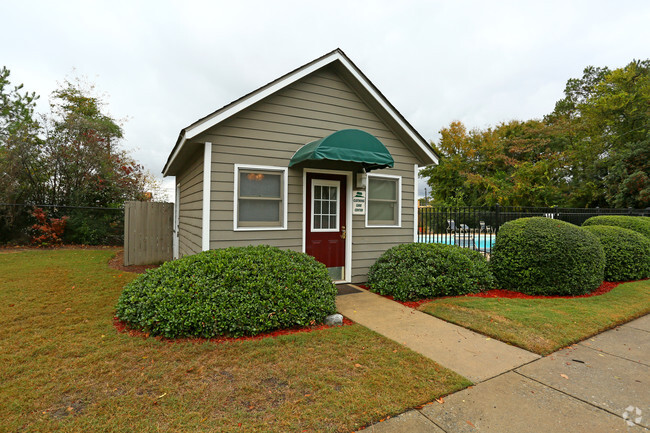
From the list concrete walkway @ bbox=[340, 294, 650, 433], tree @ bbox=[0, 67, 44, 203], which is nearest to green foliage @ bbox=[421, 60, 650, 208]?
concrete walkway @ bbox=[340, 294, 650, 433]

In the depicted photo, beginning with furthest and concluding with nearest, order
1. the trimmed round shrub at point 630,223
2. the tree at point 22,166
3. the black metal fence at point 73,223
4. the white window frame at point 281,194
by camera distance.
A: the black metal fence at point 73,223 < the tree at point 22,166 < the trimmed round shrub at point 630,223 < the white window frame at point 281,194

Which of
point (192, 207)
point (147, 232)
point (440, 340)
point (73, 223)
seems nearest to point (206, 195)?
point (192, 207)

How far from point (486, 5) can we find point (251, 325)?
9.85 m

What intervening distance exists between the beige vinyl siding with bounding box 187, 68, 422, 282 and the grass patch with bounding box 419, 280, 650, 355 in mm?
2046

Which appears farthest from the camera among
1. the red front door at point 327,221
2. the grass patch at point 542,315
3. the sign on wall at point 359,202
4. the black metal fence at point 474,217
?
the black metal fence at point 474,217

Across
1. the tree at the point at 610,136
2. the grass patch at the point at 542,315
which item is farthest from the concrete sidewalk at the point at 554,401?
the tree at the point at 610,136

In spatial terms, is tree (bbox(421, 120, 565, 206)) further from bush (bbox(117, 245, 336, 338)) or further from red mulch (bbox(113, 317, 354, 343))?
red mulch (bbox(113, 317, 354, 343))

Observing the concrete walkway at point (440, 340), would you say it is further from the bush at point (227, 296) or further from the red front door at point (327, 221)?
the red front door at point (327, 221)

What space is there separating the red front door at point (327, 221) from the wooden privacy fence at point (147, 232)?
5723 millimetres

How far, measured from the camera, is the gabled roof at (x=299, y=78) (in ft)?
16.4

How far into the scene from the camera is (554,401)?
2.48 meters

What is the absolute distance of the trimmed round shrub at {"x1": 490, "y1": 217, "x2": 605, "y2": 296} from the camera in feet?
18.8

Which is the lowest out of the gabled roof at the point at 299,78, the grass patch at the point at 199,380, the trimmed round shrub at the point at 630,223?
the grass patch at the point at 199,380

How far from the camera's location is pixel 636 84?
75.9ft
